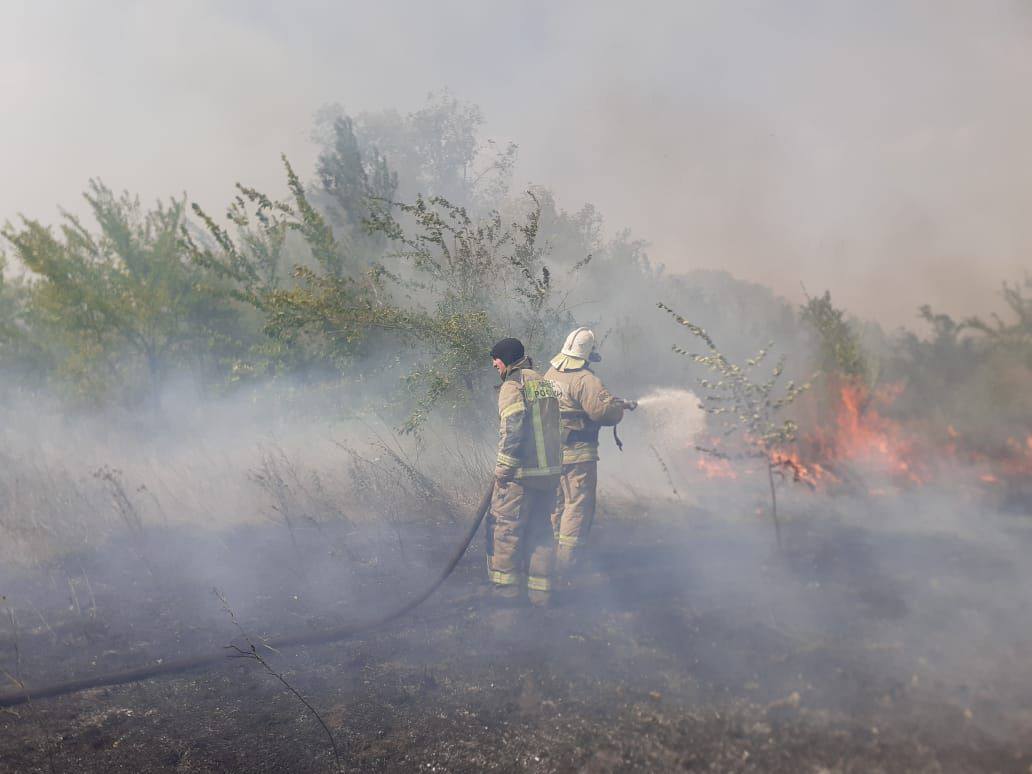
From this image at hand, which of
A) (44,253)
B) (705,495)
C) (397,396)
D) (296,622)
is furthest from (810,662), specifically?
(44,253)

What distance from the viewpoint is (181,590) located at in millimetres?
5090

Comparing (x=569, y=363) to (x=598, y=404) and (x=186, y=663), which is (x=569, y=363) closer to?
(x=598, y=404)

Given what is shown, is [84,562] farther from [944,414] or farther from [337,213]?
[337,213]

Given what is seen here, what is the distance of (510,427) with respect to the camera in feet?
15.2

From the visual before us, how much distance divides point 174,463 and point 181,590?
13.8 ft

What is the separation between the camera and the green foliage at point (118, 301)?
33.1ft

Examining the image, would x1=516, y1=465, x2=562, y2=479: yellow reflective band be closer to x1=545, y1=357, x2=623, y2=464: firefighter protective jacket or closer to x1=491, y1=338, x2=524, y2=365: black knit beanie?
x1=545, y1=357, x2=623, y2=464: firefighter protective jacket

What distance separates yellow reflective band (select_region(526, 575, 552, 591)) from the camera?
461cm

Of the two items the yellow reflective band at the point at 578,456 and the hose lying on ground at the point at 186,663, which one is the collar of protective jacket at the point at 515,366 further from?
the hose lying on ground at the point at 186,663

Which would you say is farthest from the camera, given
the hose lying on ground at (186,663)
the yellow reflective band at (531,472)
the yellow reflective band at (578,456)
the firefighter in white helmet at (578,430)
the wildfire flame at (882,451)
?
the wildfire flame at (882,451)

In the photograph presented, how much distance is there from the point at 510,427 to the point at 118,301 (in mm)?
8568

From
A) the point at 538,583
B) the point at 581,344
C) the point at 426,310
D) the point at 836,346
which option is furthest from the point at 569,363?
the point at 836,346

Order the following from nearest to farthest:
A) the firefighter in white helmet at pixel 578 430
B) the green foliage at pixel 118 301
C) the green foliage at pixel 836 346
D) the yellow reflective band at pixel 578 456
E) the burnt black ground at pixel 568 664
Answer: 1. the burnt black ground at pixel 568 664
2. the firefighter in white helmet at pixel 578 430
3. the yellow reflective band at pixel 578 456
4. the green foliage at pixel 836 346
5. the green foliage at pixel 118 301

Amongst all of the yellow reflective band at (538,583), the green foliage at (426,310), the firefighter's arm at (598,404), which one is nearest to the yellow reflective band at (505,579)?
the yellow reflective band at (538,583)
